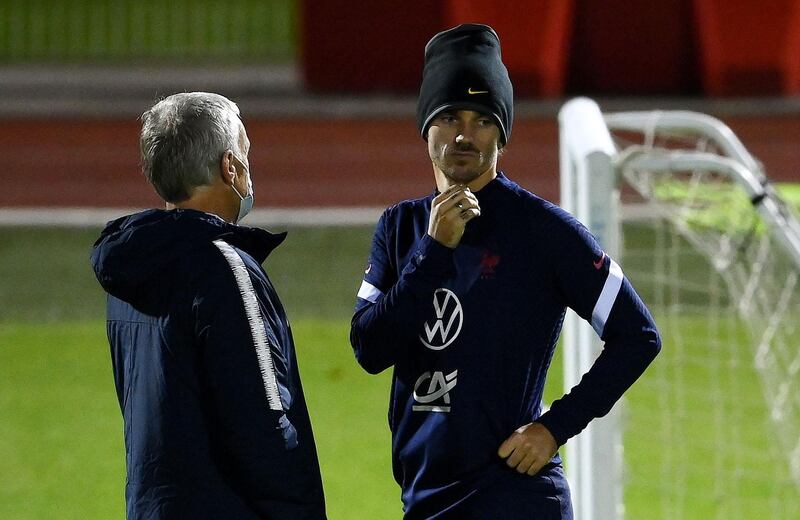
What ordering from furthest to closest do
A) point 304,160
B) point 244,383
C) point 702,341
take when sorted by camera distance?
1. point 304,160
2. point 702,341
3. point 244,383

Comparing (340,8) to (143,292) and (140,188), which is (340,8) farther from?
(143,292)

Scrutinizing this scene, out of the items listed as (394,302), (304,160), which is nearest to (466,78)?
(394,302)

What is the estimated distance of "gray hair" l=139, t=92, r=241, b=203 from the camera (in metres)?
2.49

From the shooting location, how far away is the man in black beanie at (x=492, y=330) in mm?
2629

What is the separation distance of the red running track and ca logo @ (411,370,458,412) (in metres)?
9.00

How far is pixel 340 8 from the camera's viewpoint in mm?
15898

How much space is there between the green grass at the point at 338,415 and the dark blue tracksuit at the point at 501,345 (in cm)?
261

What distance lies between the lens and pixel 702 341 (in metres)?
7.27

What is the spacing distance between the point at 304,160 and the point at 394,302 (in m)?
11.0

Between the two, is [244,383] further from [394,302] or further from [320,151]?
[320,151]

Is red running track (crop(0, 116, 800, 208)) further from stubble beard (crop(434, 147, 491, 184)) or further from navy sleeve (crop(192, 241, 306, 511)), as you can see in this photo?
navy sleeve (crop(192, 241, 306, 511))

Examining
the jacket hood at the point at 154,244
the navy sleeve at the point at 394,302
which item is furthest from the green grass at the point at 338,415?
the jacket hood at the point at 154,244

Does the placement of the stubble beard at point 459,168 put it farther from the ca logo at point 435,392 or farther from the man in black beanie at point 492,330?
the ca logo at point 435,392

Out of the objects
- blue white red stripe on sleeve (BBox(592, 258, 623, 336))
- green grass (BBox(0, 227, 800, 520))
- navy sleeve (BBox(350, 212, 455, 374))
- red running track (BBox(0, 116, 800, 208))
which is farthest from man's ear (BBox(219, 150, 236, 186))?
red running track (BBox(0, 116, 800, 208))
